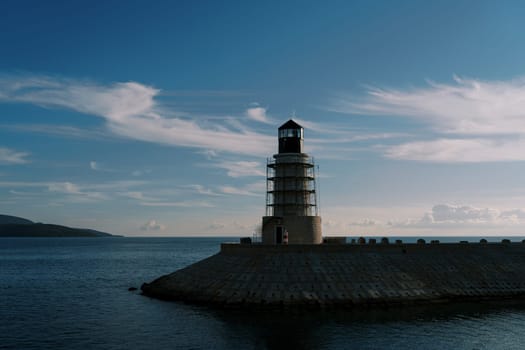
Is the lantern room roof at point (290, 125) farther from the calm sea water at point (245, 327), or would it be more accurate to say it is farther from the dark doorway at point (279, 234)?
the calm sea water at point (245, 327)

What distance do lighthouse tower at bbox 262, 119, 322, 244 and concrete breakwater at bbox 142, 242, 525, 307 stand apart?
228 inches

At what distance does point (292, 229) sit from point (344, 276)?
1126 cm

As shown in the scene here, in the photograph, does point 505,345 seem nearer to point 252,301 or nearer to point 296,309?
point 296,309

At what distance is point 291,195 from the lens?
192 feet

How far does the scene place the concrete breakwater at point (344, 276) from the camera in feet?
146

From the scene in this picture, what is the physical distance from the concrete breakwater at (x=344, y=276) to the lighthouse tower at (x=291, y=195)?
Result: 19.0ft

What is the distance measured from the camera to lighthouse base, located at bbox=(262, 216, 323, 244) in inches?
2217

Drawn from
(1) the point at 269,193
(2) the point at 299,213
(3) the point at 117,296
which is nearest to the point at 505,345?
(2) the point at 299,213

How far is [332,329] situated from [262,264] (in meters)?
13.7

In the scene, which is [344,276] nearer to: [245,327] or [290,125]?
[245,327]

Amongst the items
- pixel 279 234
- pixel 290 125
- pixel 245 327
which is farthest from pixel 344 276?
pixel 290 125

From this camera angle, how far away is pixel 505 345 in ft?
110

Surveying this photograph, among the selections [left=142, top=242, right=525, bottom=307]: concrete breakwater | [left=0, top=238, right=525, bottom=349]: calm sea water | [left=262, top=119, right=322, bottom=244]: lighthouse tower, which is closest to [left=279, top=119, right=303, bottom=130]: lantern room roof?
[left=262, top=119, right=322, bottom=244]: lighthouse tower

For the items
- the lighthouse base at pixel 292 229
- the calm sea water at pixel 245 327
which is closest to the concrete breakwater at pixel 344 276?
the calm sea water at pixel 245 327
